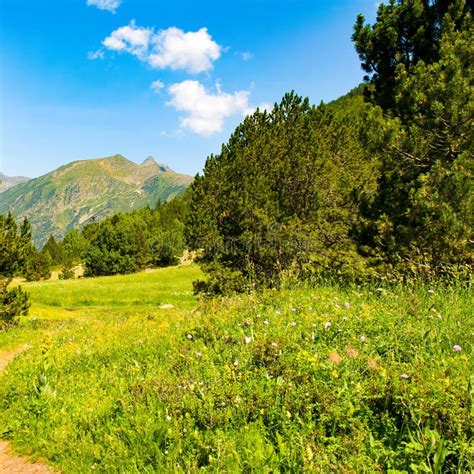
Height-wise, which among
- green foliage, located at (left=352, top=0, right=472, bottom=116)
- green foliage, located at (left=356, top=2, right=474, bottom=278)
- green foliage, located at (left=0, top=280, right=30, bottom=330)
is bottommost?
green foliage, located at (left=0, top=280, right=30, bottom=330)

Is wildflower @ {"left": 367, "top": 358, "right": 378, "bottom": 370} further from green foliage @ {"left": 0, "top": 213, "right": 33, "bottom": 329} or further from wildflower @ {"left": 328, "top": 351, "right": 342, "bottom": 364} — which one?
green foliage @ {"left": 0, "top": 213, "right": 33, "bottom": 329}

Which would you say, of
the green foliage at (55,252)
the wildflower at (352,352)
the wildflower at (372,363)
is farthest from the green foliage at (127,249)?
the wildflower at (372,363)

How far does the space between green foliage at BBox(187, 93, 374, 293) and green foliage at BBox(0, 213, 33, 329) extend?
833 cm

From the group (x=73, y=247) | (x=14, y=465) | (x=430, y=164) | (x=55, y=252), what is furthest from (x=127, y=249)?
(x=14, y=465)

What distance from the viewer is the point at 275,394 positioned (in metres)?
4.20

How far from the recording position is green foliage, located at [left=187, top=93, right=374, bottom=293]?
16.5 metres

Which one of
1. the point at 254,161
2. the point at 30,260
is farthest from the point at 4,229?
the point at 254,161

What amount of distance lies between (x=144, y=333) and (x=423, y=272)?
7.23 meters

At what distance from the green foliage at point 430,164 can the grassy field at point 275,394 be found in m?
2.00

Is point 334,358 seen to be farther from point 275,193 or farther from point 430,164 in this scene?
point 275,193

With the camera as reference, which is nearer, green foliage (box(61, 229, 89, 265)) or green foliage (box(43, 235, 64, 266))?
green foliage (box(61, 229, 89, 265))

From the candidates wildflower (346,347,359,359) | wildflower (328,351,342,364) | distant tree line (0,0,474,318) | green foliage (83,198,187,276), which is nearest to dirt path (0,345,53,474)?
wildflower (328,351,342,364)

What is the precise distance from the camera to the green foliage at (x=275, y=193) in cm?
1655

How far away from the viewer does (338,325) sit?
5.35 meters
